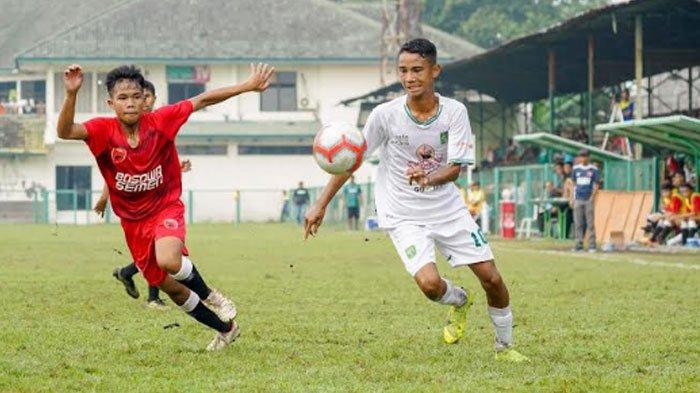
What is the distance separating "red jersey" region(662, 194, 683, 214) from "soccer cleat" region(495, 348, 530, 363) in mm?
17724

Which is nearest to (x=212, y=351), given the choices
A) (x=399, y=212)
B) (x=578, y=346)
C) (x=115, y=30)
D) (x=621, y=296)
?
(x=399, y=212)

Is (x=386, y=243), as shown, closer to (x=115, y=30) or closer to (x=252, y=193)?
(x=252, y=193)

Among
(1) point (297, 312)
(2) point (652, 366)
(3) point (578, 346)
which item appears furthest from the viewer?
(1) point (297, 312)

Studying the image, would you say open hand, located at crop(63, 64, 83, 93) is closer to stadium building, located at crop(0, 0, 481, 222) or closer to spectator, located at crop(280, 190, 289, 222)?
spectator, located at crop(280, 190, 289, 222)

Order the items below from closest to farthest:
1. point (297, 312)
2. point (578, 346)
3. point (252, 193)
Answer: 1. point (578, 346)
2. point (297, 312)
3. point (252, 193)

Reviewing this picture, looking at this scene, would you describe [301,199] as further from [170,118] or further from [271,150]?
[170,118]

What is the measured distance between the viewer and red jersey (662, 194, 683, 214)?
1038 inches

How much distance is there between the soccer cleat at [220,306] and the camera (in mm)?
9852

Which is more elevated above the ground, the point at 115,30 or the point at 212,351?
the point at 115,30

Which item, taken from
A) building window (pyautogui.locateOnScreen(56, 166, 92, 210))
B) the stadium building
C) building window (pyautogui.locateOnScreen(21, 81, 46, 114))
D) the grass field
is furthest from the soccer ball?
building window (pyautogui.locateOnScreen(21, 81, 46, 114))

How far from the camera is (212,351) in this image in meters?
9.62

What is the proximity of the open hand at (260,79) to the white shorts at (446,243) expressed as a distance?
1.27m

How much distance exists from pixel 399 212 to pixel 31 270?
38.5 feet

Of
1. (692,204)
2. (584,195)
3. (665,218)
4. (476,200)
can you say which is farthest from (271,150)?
(692,204)
